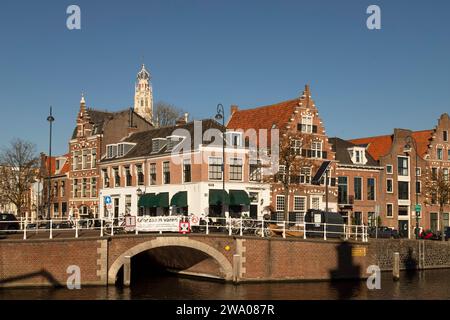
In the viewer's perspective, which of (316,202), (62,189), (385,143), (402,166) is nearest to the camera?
(316,202)

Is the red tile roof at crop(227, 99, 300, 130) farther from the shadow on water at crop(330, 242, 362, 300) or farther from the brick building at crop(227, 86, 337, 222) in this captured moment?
A: the shadow on water at crop(330, 242, 362, 300)

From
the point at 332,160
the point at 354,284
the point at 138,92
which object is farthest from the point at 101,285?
the point at 138,92

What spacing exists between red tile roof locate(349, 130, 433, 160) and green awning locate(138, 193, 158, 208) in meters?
25.8

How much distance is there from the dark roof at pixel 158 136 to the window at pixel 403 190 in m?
23.3

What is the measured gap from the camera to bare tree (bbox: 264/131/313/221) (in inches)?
2077

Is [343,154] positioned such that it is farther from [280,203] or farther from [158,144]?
[158,144]

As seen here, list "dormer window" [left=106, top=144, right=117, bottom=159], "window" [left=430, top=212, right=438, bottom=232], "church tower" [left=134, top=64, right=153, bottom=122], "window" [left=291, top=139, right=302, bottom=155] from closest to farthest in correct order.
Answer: "window" [left=291, top=139, right=302, bottom=155] → "dormer window" [left=106, top=144, right=117, bottom=159] → "window" [left=430, top=212, right=438, bottom=232] → "church tower" [left=134, top=64, right=153, bottom=122]

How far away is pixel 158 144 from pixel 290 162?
13285 millimetres

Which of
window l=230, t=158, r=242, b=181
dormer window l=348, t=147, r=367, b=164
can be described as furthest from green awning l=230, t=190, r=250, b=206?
dormer window l=348, t=147, r=367, b=164

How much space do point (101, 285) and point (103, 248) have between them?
83.2 inches

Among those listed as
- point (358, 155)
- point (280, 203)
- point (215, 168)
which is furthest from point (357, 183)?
point (215, 168)

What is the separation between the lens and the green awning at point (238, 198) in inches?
2159

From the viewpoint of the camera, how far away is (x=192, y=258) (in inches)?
1786

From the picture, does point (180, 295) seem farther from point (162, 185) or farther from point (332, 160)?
point (332, 160)
